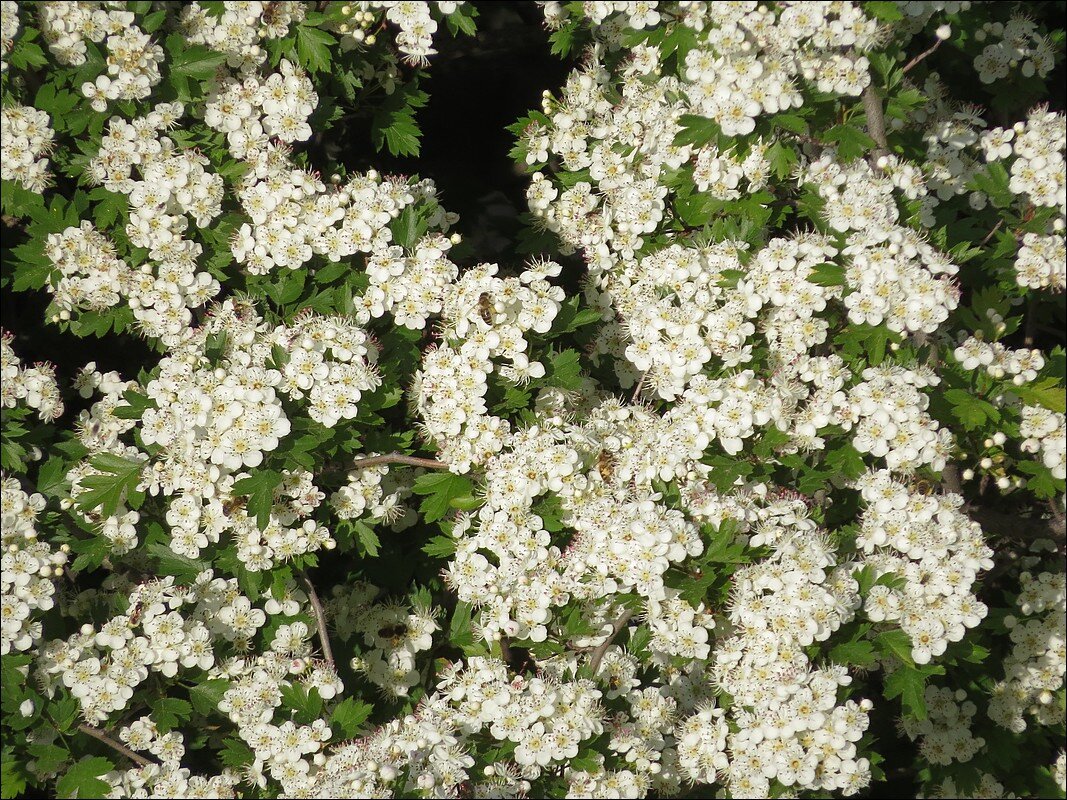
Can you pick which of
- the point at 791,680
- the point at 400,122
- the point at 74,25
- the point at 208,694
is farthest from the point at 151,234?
the point at 791,680

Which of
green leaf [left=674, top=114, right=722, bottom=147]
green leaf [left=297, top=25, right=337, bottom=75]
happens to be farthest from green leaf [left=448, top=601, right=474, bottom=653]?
green leaf [left=297, top=25, right=337, bottom=75]

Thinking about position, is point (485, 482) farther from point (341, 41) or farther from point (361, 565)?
point (341, 41)

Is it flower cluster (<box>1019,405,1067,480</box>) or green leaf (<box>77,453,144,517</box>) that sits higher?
flower cluster (<box>1019,405,1067,480</box>)

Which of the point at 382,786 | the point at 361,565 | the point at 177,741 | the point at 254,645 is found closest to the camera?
the point at 382,786

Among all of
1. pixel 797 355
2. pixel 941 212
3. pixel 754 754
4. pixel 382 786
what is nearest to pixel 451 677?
pixel 382 786

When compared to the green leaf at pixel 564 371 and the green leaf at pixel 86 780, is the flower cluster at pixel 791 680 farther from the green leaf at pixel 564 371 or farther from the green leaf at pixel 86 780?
the green leaf at pixel 86 780

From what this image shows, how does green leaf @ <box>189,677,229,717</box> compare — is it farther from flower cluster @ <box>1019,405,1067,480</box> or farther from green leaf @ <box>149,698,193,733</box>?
flower cluster @ <box>1019,405,1067,480</box>

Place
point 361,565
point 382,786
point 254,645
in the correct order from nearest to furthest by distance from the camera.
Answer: point 382,786 → point 254,645 → point 361,565
